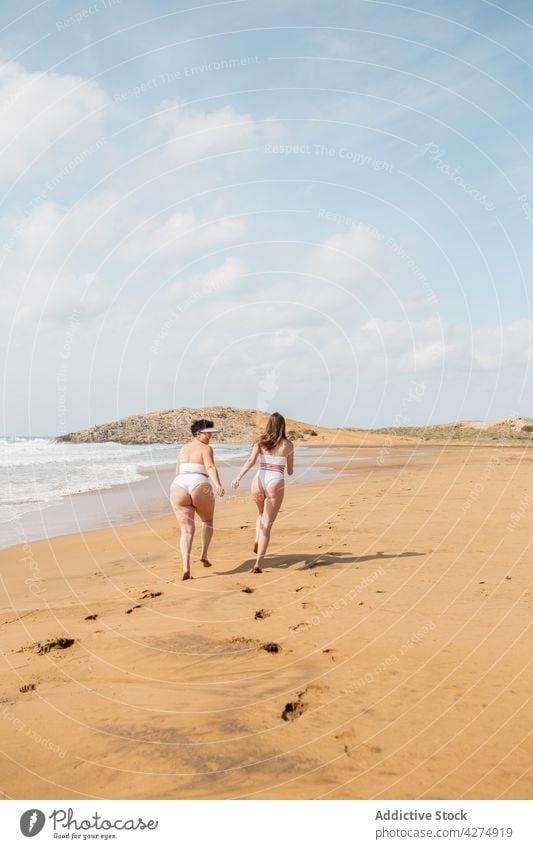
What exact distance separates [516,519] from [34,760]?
11.0 metres

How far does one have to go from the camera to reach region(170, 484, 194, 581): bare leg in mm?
8734

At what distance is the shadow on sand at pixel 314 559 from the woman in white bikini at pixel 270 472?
30cm

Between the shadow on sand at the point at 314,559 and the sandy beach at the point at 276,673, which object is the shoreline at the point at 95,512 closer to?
the sandy beach at the point at 276,673

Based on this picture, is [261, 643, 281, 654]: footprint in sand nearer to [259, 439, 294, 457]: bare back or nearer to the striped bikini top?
the striped bikini top

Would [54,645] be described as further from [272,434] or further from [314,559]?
[314,559]

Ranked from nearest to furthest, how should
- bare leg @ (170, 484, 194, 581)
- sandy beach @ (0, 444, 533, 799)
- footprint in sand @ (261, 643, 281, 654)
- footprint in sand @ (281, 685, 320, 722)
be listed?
sandy beach @ (0, 444, 533, 799), footprint in sand @ (281, 685, 320, 722), footprint in sand @ (261, 643, 281, 654), bare leg @ (170, 484, 194, 581)

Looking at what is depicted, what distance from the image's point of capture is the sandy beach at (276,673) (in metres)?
3.60

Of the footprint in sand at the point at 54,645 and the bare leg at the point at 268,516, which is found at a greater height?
the bare leg at the point at 268,516

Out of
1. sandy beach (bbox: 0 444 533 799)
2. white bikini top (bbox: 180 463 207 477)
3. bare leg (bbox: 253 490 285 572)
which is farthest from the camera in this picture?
white bikini top (bbox: 180 463 207 477)

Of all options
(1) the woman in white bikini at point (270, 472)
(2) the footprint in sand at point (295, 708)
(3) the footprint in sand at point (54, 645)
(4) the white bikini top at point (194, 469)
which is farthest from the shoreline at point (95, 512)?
(2) the footprint in sand at point (295, 708)

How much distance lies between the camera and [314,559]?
31.8 feet

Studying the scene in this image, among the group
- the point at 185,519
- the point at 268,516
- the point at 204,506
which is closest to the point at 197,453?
the point at 204,506

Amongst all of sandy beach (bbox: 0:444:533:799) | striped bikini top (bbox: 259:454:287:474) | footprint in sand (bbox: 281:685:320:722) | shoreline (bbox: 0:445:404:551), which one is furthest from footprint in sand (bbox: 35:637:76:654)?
shoreline (bbox: 0:445:404:551)

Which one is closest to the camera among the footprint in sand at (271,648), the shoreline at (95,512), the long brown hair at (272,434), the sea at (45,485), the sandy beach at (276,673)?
the sandy beach at (276,673)
